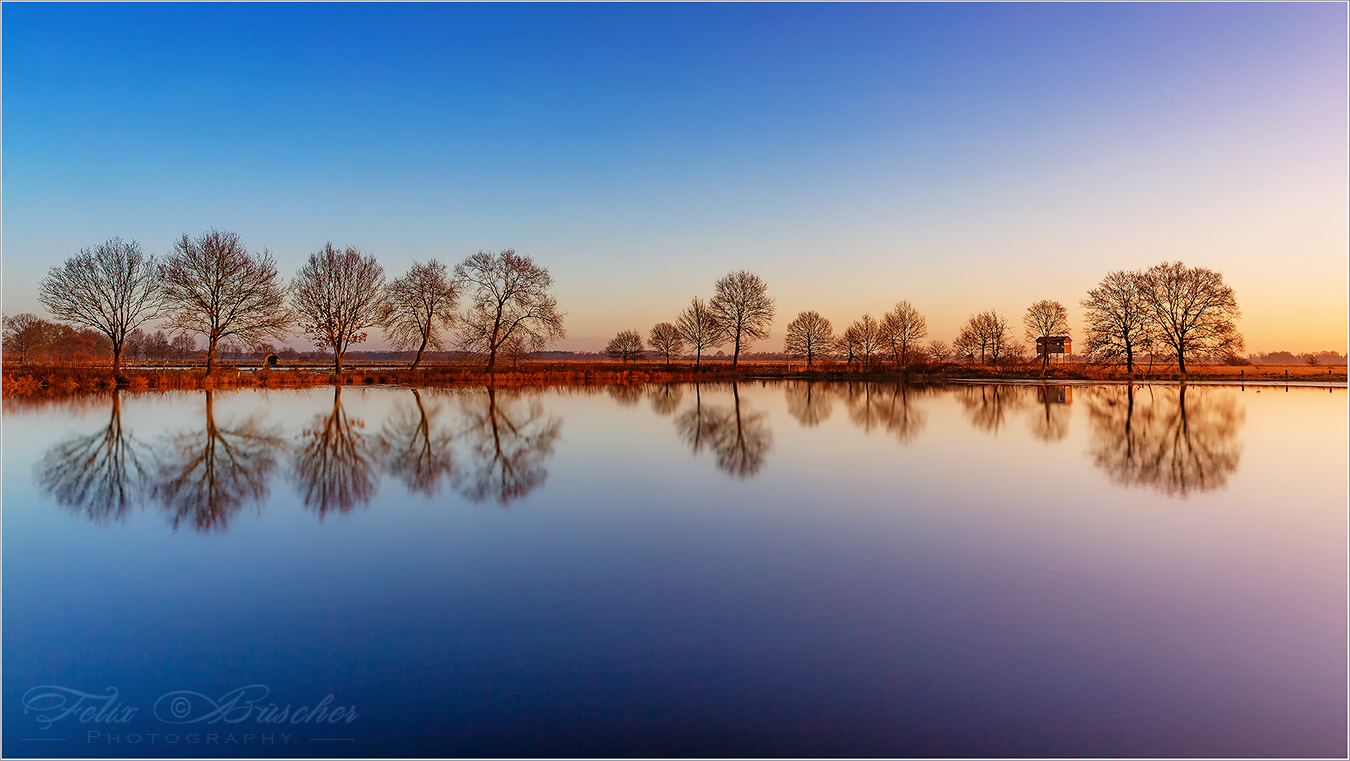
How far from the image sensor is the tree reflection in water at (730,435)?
12.2 metres

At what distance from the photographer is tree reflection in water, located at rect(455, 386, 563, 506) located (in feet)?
32.1

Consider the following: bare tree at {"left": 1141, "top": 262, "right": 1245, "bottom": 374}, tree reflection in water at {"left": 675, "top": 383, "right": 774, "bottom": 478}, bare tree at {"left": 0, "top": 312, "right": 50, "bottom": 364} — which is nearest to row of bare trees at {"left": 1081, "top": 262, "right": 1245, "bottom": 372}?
bare tree at {"left": 1141, "top": 262, "right": 1245, "bottom": 374}

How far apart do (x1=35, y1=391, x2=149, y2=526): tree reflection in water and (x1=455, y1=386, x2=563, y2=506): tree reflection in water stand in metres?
4.11

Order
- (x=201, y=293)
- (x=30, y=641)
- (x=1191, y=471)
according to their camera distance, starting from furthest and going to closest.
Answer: (x=201, y=293) → (x=1191, y=471) → (x=30, y=641)

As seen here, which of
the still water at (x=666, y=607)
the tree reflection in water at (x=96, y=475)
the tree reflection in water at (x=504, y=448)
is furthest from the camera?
the tree reflection in water at (x=504, y=448)

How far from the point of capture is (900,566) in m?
6.29

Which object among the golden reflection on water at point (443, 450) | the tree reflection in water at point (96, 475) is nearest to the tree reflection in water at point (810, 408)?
the golden reflection on water at point (443, 450)

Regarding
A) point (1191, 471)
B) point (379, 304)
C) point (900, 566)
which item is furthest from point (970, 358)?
point (900, 566)

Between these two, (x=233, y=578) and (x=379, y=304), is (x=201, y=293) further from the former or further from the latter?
(x=233, y=578)

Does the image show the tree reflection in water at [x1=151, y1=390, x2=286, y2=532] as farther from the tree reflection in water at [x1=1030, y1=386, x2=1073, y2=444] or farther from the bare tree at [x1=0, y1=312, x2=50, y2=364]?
the bare tree at [x1=0, y1=312, x2=50, y2=364]

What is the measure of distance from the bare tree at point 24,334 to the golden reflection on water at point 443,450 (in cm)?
5899

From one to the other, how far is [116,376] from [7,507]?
29766 mm

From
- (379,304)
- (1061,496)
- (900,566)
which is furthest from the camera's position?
(379,304)

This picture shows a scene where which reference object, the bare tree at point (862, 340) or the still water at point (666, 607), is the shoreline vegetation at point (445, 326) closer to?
the bare tree at point (862, 340)
